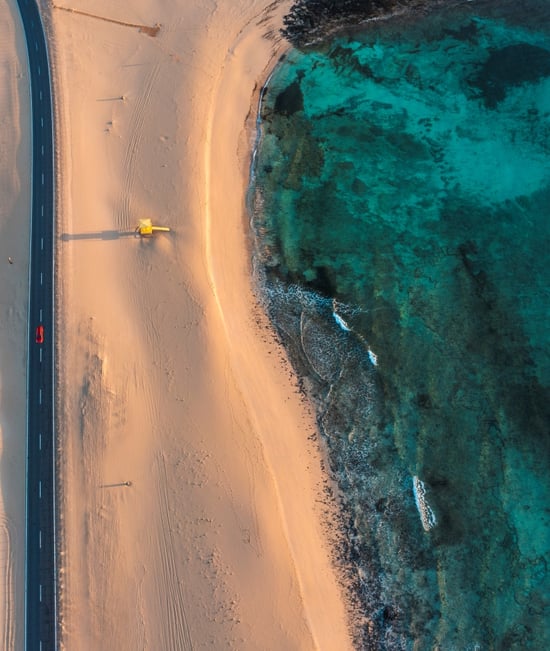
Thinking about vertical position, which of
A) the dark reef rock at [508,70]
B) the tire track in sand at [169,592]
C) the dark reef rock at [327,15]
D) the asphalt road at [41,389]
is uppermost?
the dark reef rock at [327,15]

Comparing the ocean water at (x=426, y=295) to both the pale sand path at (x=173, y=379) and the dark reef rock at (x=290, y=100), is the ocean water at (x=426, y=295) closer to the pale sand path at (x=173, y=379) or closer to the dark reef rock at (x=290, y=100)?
the dark reef rock at (x=290, y=100)

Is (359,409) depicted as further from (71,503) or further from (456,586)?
(71,503)

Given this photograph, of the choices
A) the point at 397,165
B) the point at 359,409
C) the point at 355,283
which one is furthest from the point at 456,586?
the point at 397,165

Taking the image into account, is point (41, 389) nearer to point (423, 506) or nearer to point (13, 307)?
point (13, 307)

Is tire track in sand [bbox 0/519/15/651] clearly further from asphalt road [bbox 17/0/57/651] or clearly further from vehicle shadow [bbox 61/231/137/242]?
vehicle shadow [bbox 61/231/137/242]

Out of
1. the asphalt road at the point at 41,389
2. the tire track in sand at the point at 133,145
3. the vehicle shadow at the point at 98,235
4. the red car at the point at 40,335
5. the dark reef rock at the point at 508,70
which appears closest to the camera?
the asphalt road at the point at 41,389

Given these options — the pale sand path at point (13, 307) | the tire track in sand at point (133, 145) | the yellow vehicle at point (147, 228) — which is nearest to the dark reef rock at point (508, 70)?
the tire track in sand at point (133, 145)

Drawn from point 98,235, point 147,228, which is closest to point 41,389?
point 98,235
